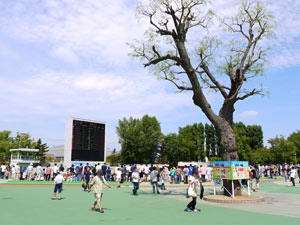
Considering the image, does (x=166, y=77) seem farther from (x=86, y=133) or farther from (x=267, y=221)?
(x=86, y=133)

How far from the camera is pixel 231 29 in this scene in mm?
16359

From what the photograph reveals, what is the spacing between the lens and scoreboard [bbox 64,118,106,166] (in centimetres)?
3300

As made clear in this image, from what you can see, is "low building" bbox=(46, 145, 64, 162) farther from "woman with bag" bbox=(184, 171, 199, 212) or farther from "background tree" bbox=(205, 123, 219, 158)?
"woman with bag" bbox=(184, 171, 199, 212)

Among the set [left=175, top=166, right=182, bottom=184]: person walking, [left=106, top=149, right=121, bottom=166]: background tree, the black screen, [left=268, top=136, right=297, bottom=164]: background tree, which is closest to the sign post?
[left=175, top=166, right=182, bottom=184]: person walking

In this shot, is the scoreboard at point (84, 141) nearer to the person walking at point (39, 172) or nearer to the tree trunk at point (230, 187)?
the person walking at point (39, 172)

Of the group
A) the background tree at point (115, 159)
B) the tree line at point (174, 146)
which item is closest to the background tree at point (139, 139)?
the tree line at point (174, 146)

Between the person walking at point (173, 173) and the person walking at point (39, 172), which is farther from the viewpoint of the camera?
the person walking at point (39, 172)

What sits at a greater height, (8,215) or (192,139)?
(192,139)

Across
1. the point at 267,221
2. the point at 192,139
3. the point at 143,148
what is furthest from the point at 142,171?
the point at 192,139

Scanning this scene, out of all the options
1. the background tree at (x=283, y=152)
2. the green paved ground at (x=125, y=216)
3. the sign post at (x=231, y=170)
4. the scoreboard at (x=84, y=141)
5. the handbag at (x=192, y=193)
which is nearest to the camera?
the green paved ground at (x=125, y=216)

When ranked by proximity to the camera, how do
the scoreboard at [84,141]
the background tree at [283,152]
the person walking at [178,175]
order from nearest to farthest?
the person walking at [178,175] → the scoreboard at [84,141] → the background tree at [283,152]

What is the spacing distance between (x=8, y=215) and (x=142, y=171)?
19566mm

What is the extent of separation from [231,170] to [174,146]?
45.5 metres

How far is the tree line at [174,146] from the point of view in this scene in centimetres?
5862
